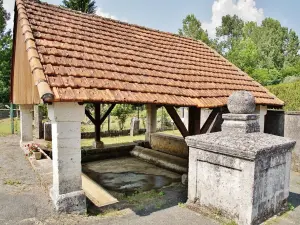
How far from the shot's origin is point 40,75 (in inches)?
180

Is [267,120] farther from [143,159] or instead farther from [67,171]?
[67,171]

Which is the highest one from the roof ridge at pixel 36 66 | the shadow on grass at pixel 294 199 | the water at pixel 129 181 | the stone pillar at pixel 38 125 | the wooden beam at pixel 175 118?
the roof ridge at pixel 36 66

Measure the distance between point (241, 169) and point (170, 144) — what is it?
21.8 feet

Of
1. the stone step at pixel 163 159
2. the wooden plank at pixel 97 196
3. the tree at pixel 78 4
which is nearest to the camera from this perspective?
the wooden plank at pixel 97 196

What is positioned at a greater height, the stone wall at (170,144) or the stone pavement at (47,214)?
the stone wall at (170,144)

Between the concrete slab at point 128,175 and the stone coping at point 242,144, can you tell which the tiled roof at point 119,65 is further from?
the concrete slab at point 128,175

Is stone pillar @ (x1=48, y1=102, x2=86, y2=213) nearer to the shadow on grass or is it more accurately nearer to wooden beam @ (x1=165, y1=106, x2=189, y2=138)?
wooden beam @ (x1=165, y1=106, x2=189, y2=138)

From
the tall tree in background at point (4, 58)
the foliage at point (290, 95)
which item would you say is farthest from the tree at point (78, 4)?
the foliage at point (290, 95)

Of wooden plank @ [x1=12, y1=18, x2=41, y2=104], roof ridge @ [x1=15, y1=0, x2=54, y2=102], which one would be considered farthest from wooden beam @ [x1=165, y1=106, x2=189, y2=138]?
wooden plank @ [x1=12, y1=18, x2=41, y2=104]

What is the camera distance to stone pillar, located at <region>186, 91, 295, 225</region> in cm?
426

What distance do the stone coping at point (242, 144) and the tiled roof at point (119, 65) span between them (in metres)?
1.43

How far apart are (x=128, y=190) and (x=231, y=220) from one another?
11.0 ft

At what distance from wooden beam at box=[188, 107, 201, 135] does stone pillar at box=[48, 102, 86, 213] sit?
330 cm

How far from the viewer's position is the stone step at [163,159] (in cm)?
870
